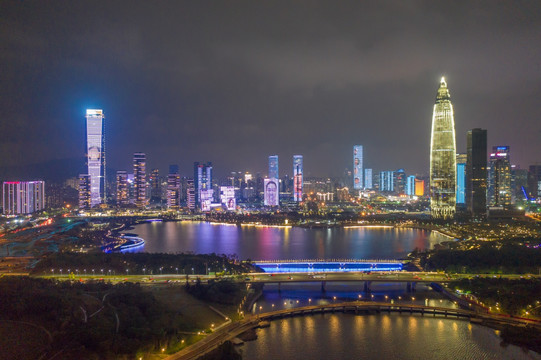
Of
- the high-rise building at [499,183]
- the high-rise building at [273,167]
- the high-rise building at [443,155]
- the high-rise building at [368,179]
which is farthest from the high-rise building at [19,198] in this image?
the high-rise building at [368,179]

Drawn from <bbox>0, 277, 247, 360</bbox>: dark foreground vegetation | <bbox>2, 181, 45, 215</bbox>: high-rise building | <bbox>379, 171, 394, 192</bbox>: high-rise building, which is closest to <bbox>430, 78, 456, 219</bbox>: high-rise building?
<bbox>0, 277, 247, 360</bbox>: dark foreground vegetation

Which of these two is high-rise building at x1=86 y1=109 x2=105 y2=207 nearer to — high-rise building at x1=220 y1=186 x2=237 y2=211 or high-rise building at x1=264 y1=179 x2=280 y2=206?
high-rise building at x1=220 y1=186 x2=237 y2=211

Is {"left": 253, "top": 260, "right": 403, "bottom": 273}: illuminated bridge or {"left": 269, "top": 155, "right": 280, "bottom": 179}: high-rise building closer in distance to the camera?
{"left": 253, "top": 260, "right": 403, "bottom": 273}: illuminated bridge

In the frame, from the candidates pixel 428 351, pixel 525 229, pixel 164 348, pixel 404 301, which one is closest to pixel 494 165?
pixel 525 229

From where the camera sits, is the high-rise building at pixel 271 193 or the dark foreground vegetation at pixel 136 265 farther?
the high-rise building at pixel 271 193

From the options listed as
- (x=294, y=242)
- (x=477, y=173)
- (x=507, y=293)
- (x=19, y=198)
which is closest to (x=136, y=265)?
(x=294, y=242)

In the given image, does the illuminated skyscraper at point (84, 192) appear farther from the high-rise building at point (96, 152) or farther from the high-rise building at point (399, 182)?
the high-rise building at point (399, 182)

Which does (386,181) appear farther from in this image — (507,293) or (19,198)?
(507,293)
